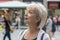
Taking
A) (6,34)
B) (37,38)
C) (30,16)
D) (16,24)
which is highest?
(30,16)

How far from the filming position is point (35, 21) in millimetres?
3332

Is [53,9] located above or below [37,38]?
below

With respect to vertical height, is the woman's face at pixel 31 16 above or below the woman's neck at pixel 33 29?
above

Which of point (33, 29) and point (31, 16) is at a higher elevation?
point (31, 16)

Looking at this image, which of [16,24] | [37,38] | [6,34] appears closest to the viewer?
[37,38]

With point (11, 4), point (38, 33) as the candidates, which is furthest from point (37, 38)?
point (11, 4)

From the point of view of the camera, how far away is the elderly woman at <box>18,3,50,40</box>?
326cm

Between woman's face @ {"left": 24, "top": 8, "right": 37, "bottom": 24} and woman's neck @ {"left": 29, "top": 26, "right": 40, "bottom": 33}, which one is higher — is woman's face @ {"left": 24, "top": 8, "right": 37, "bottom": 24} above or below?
above

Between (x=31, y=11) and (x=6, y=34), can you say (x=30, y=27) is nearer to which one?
(x=31, y=11)

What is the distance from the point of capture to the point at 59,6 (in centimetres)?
3706

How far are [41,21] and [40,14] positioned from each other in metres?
0.10

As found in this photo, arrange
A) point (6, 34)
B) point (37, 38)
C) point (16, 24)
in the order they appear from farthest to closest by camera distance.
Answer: point (16, 24), point (6, 34), point (37, 38)

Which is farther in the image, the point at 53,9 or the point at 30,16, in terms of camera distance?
the point at 53,9

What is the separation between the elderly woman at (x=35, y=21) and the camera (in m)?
3.26
